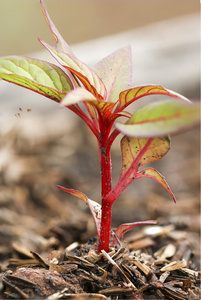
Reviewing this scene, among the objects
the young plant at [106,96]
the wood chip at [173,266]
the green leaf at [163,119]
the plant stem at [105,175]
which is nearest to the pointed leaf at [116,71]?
the young plant at [106,96]

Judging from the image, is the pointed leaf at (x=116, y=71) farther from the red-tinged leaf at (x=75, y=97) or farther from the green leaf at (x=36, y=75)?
the red-tinged leaf at (x=75, y=97)

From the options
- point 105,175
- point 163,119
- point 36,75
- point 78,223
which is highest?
point 36,75

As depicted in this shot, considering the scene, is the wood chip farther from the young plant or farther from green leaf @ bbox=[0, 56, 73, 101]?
green leaf @ bbox=[0, 56, 73, 101]

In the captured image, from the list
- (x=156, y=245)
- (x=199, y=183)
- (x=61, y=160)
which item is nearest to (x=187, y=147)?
(x=199, y=183)

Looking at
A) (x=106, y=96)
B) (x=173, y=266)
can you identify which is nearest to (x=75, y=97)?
(x=106, y=96)

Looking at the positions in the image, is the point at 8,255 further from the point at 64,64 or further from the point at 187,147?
the point at 187,147

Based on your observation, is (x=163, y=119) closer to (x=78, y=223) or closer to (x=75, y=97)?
(x=75, y=97)
